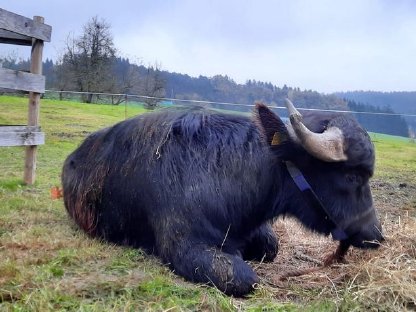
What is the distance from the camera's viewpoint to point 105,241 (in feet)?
15.5

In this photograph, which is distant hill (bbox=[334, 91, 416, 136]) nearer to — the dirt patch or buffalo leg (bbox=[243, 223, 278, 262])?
the dirt patch

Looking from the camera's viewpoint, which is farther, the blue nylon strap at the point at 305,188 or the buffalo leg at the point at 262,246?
the buffalo leg at the point at 262,246

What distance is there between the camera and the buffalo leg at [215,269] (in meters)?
3.71

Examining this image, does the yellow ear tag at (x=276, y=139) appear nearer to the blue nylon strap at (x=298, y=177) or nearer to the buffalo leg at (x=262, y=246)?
the blue nylon strap at (x=298, y=177)

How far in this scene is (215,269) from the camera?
379cm

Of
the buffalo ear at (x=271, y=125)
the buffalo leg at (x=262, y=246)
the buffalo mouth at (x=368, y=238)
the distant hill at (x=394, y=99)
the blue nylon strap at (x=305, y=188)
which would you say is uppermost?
the distant hill at (x=394, y=99)

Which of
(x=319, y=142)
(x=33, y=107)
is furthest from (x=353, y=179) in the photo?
(x=33, y=107)

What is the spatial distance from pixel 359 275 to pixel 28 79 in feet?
19.5

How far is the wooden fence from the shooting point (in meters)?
7.45

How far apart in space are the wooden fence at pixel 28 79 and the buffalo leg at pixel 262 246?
430 cm

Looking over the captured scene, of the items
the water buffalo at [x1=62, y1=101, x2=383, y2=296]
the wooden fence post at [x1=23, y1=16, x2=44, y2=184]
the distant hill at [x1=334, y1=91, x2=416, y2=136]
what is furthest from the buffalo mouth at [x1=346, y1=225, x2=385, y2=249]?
the distant hill at [x1=334, y1=91, x2=416, y2=136]

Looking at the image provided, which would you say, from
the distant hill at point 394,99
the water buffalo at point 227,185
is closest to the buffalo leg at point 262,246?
the water buffalo at point 227,185

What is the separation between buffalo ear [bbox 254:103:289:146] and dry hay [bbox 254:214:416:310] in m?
0.90

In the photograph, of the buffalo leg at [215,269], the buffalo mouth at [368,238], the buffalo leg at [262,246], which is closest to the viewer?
the buffalo leg at [215,269]
